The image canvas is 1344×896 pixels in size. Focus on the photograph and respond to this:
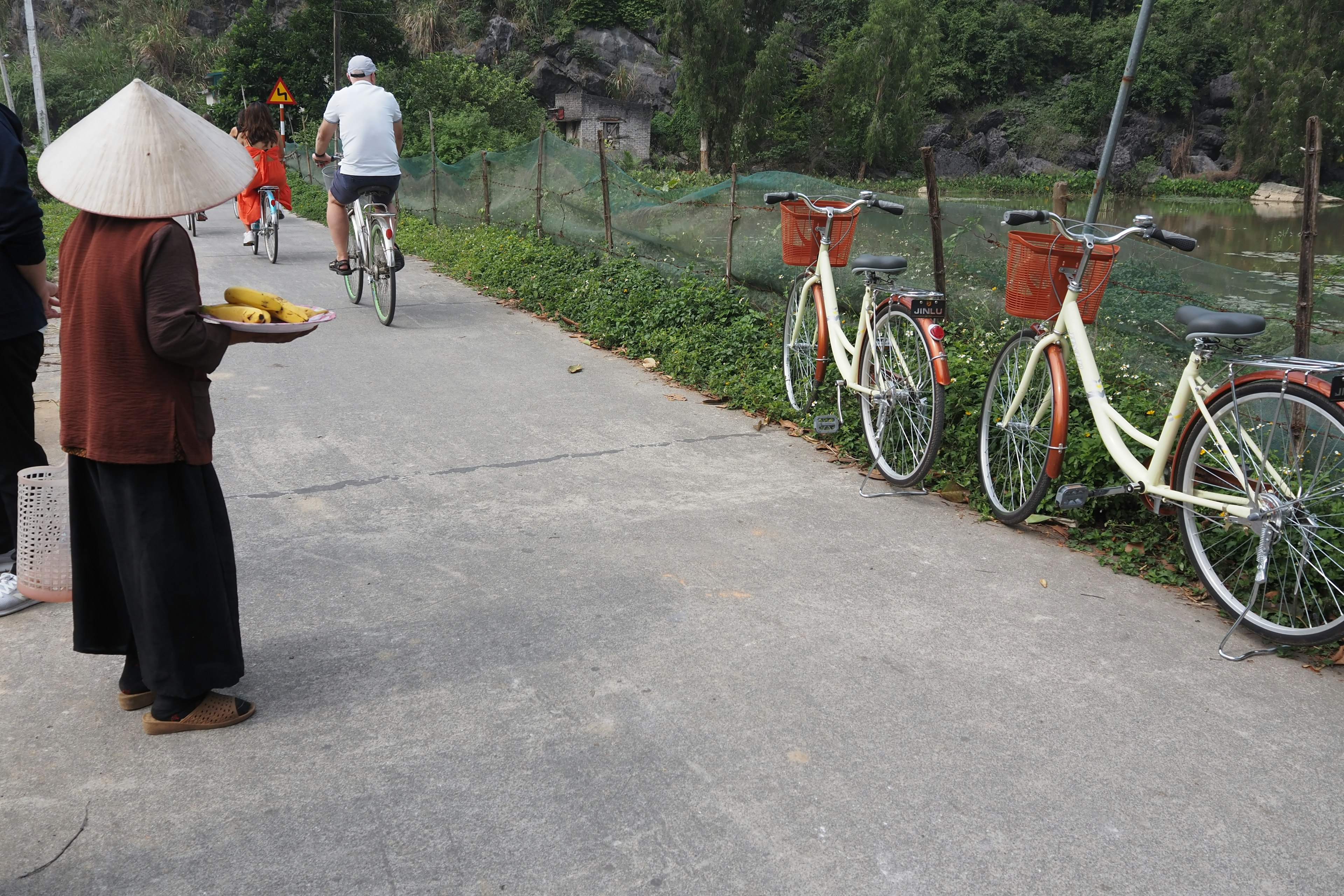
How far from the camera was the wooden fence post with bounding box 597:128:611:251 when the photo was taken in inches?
399

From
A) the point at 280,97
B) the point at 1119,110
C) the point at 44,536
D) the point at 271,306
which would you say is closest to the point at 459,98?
the point at 280,97

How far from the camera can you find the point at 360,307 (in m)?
9.84

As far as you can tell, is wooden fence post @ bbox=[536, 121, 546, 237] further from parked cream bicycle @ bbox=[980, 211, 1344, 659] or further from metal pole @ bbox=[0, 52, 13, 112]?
metal pole @ bbox=[0, 52, 13, 112]

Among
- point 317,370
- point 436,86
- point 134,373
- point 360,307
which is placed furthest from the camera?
point 436,86

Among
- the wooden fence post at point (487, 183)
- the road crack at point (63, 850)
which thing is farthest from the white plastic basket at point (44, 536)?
the wooden fence post at point (487, 183)

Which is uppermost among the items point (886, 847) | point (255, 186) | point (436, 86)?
point (436, 86)

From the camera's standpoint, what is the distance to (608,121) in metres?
49.4

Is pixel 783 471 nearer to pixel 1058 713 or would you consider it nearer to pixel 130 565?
pixel 1058 713

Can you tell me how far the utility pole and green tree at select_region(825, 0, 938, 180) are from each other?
27.1 meters

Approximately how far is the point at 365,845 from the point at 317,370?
5424 mm

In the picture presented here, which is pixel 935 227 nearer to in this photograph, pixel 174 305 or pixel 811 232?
pixel 811 232

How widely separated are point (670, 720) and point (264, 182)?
11.2m

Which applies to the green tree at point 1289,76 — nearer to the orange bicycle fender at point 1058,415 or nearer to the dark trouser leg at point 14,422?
the orange bicycle fender at point 1058,415

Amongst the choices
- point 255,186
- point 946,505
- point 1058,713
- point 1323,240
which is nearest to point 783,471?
point 946,505
